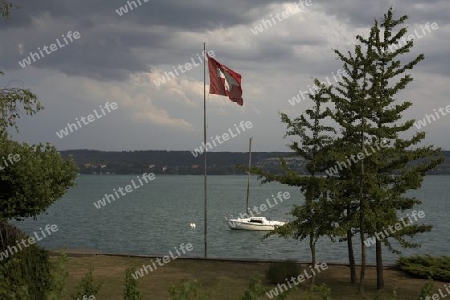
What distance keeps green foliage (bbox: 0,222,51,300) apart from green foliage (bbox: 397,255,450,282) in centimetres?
1694

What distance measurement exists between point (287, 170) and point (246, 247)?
37.4 meters

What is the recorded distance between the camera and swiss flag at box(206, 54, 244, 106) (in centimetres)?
2867

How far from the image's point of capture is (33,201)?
2302 cm

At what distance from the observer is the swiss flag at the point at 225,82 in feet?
94.1

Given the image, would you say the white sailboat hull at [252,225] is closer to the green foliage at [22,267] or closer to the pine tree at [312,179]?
the pine tree at [312,179]

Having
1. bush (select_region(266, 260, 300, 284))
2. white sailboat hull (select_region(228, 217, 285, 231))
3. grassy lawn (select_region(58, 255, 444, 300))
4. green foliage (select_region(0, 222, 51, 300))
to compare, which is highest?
green foliage (select_region(0, 222, 51, 300))

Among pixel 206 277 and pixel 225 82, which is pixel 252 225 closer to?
pixel 225 82

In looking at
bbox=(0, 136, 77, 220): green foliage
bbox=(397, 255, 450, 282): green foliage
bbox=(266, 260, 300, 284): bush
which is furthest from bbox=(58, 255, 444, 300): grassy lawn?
bbox=(0, 136, 77, 220): green foliage

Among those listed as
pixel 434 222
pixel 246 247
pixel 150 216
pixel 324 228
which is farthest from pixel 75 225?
pixel 324 228

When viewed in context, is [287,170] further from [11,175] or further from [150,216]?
[150,216]

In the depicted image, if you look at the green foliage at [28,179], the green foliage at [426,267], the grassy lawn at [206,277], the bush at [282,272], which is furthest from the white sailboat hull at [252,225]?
the green foliage at [28,179]

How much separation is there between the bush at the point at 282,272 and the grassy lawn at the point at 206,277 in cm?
61

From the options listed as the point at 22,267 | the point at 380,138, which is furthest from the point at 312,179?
the point at 22,267

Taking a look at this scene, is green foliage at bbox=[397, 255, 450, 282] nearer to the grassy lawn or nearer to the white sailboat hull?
the grassy lawn
